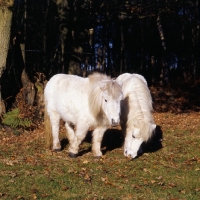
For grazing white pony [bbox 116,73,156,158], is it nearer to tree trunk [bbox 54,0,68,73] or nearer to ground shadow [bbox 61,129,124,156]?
ground shadow [bbox 61,129,124,156]

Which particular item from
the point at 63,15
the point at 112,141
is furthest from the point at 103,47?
the point at 112,141

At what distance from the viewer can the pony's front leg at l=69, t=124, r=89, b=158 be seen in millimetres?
8571

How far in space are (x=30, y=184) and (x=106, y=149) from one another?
3.12 metres

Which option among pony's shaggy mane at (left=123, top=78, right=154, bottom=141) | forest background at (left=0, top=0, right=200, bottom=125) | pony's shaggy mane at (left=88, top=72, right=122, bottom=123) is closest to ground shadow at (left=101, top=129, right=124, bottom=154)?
pony's shaggy mane at (left=123, top=78, right=154, bottom=141)

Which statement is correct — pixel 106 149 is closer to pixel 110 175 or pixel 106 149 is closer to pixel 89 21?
pixel 110 175

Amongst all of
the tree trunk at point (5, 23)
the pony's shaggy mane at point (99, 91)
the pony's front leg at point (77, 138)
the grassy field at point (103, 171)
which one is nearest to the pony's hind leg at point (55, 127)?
the grassy field at point (103, 171)

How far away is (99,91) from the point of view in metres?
8.23

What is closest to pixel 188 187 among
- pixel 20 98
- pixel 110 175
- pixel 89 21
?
pixel 110 175

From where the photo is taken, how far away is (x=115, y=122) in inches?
305

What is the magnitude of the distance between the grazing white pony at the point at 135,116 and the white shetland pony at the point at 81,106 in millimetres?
498

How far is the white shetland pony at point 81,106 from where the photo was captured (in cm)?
796

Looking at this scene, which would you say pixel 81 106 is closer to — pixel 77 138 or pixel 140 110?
pixel 77 138

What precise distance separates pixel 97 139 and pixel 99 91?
3.49 ft

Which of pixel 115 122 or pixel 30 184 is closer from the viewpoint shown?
pixel 30 184
